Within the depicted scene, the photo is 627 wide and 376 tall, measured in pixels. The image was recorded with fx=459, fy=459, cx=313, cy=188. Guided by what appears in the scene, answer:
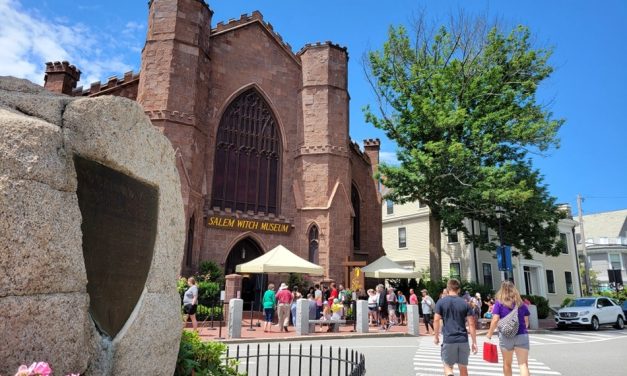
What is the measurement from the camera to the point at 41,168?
3.11m

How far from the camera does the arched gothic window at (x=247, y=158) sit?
2350 centimetres

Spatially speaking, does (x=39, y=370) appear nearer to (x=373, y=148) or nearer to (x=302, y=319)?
(x=302, y=319)

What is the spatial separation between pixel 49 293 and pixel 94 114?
4.58ft

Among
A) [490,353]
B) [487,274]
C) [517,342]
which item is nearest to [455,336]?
[490,353]

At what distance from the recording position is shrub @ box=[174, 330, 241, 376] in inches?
185

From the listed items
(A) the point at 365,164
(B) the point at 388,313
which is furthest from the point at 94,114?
(A) the point at 365,164

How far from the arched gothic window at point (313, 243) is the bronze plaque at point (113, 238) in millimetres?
19480

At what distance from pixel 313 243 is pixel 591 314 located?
13689mm

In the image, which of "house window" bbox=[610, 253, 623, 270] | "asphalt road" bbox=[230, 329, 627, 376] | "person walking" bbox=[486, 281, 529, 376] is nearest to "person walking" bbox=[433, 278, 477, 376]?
"person walking" bbox=[486, 281, 529, 376]

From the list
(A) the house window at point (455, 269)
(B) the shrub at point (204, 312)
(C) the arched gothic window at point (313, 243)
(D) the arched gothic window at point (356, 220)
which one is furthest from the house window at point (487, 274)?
(B) the shrub at point (204, 312)

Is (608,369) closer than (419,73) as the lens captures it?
Yes

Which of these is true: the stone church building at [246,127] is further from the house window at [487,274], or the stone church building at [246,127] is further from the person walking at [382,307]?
the house window at [487,274]

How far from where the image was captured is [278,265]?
1725 centimetres

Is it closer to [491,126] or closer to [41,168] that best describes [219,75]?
[491,126]
